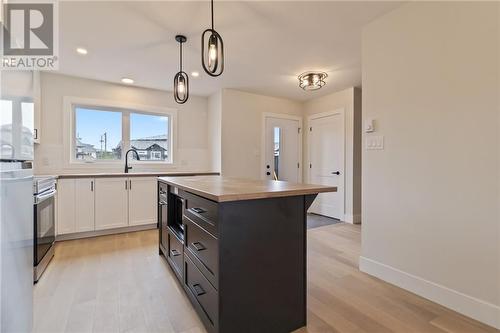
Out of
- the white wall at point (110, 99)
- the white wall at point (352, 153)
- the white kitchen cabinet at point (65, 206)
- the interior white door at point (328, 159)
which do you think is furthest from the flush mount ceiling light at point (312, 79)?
the white kitchen cabinet at point (65, 206)

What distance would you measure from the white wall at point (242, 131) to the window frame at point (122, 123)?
1.03 m

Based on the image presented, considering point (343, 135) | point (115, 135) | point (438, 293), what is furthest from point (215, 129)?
point (438, 293)

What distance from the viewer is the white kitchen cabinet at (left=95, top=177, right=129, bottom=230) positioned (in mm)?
3418

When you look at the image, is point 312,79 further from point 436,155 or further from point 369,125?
point 436,155

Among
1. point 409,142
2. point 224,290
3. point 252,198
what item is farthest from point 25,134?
point 409,142

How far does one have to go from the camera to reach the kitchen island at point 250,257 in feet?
Answer: 4.23

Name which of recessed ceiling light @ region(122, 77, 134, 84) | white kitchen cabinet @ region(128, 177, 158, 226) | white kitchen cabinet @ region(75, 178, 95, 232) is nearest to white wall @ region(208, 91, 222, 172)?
white kitchen cabinet @ region(128, 177, 158, 226)

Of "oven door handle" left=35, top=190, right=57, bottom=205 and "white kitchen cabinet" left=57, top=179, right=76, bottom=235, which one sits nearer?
"oven door handle" left=35, top=190, right=57, bottom=205

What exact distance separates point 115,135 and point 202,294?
357 centimetres

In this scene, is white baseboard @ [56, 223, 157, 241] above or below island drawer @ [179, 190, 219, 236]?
below

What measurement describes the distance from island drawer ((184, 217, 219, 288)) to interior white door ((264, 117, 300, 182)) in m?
3.12

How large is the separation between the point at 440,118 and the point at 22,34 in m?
3.77

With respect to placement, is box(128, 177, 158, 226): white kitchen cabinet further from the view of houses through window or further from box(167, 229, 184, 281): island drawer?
box(167, 229, 184, 281): island drawer

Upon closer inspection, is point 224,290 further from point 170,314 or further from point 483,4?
point 483,4
